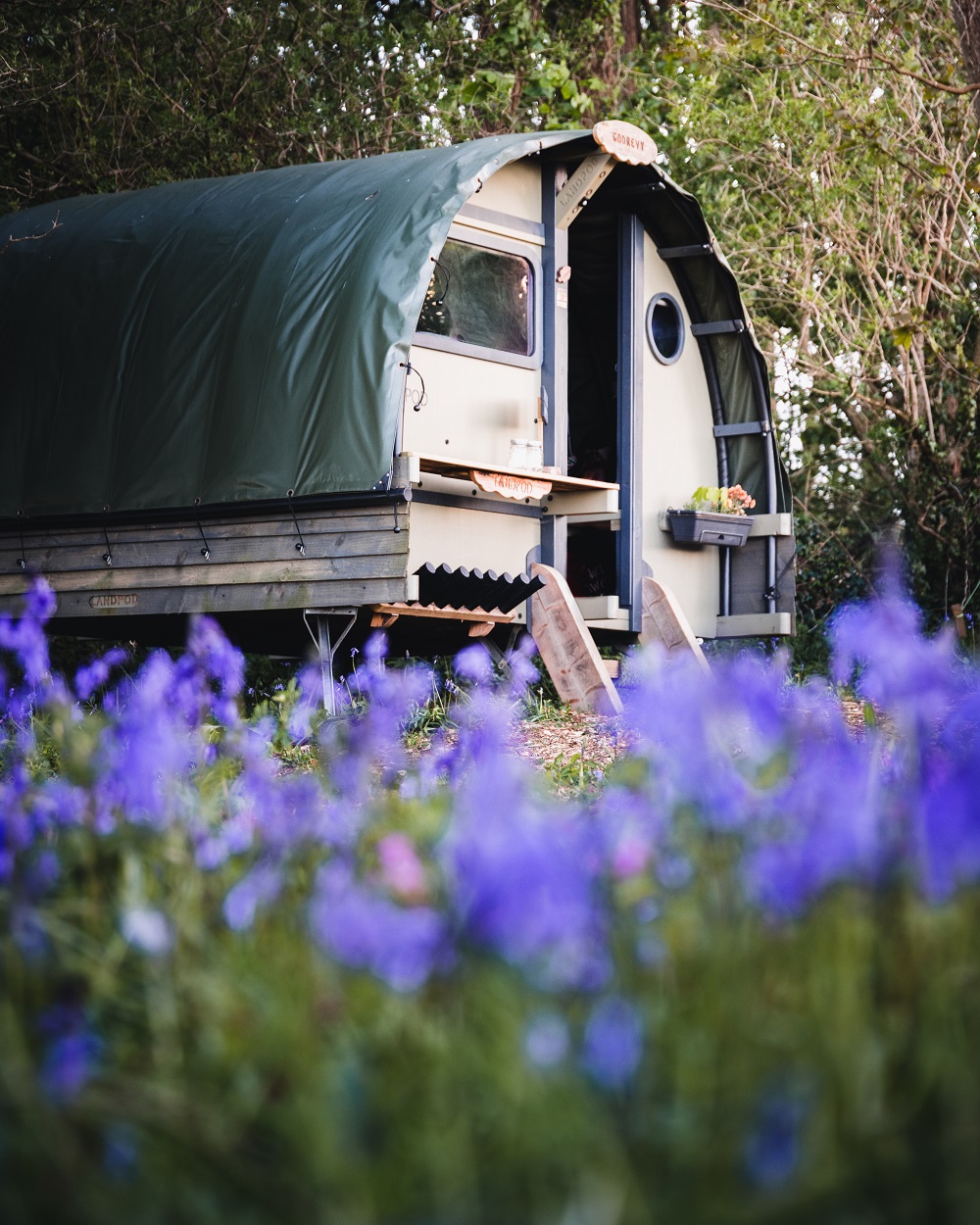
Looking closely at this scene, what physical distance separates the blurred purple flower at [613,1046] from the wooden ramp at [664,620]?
7.95m

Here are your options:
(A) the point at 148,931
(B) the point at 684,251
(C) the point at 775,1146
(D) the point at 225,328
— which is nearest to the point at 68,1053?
(A) the point at 148,931

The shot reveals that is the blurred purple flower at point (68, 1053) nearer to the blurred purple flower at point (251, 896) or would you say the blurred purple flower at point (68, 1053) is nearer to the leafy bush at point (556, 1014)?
the leafy bush at point (556, 1014)

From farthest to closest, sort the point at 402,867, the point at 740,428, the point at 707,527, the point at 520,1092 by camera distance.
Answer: the point at 740,428 < the point at 707,527 < the point at 402,867 < the point at 520,1092

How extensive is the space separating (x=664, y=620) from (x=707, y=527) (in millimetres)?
824

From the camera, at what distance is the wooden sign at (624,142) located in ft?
30.4

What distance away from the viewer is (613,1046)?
1.77 meters

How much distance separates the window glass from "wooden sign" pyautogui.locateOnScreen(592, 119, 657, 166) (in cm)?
84

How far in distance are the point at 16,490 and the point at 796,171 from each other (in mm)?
7982

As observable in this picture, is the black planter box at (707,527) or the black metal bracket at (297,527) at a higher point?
the black planter box at (707,527)

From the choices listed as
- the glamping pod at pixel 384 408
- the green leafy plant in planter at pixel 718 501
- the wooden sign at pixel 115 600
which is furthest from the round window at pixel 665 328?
the wooden sign at pixel 115 600

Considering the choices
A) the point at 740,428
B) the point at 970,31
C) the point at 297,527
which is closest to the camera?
the point at 970,31

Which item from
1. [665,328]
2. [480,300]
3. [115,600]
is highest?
[665,328]

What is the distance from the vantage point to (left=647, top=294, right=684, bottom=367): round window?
10.6 meters

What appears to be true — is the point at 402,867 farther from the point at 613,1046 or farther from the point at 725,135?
the point at 725,135
